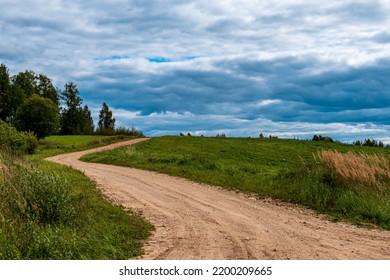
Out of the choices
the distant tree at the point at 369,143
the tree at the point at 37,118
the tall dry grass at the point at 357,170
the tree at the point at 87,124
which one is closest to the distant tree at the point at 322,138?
the distant tree at the point at 369,143

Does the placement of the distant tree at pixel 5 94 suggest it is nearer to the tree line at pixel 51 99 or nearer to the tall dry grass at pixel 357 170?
the tree line at pixel 51 99

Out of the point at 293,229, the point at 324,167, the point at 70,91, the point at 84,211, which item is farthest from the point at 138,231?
the point at 70,91

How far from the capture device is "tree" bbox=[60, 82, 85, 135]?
105669mm

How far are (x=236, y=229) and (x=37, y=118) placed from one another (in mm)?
57414

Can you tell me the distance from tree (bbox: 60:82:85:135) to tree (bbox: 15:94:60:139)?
38.8 m

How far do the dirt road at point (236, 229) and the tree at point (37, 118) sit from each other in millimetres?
48565

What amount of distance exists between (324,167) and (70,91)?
97041 millimetres

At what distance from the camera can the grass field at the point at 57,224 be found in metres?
9.06

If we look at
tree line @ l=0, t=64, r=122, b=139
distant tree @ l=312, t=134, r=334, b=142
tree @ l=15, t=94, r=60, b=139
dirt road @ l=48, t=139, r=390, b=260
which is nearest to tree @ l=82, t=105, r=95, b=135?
tree line @ l=0, t=64, r=122, b=139

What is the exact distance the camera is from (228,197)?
1781 cm

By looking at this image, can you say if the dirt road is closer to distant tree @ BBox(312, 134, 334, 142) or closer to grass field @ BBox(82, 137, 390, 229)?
grass field @ BBox(82, 137, 390, 229)

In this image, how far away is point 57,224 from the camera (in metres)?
11.1

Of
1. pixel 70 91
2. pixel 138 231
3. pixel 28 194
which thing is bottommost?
pixel 138 231
